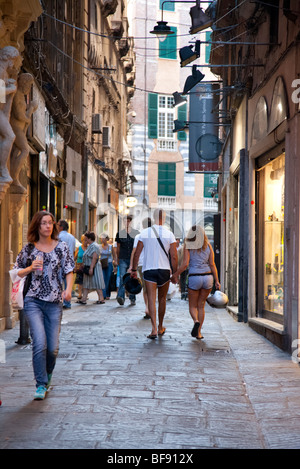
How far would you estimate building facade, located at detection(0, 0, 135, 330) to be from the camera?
11.8 m

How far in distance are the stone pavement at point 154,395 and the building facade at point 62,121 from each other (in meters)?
2.73

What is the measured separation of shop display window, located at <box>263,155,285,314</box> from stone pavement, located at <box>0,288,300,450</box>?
2.75ft

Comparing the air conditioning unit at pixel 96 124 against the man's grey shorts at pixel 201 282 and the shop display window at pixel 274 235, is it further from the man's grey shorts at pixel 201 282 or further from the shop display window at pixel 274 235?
the man's grey shorts at pixel 201 282

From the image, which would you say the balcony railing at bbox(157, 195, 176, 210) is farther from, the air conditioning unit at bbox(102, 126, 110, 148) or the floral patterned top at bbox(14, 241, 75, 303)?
the floral patterned top at bbox(14, 241, 75, 303)

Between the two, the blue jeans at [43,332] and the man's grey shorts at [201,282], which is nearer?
the blue jeans at [43,332]

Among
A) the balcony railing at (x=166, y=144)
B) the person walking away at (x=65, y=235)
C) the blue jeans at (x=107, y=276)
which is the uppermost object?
the balcony railing at (x=166, y=144)

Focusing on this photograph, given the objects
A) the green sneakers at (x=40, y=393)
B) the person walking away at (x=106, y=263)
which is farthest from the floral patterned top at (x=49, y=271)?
the person walking away at (x=106, y=263)

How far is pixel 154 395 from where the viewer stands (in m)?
6.45

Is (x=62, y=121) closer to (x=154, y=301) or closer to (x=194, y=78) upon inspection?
(x=194, y=78)

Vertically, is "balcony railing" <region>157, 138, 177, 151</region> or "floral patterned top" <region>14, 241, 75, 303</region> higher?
"balcony railing" <region>157, 138, 177, 151</region>

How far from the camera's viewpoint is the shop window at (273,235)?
422 inches

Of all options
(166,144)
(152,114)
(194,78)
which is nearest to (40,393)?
(194,78)

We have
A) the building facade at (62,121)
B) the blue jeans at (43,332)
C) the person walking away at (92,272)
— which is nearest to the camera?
the blue jeans at (43,332)

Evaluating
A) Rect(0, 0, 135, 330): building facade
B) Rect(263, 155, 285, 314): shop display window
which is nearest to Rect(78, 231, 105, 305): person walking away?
Rect(0, 0, 135, 330): building facade
